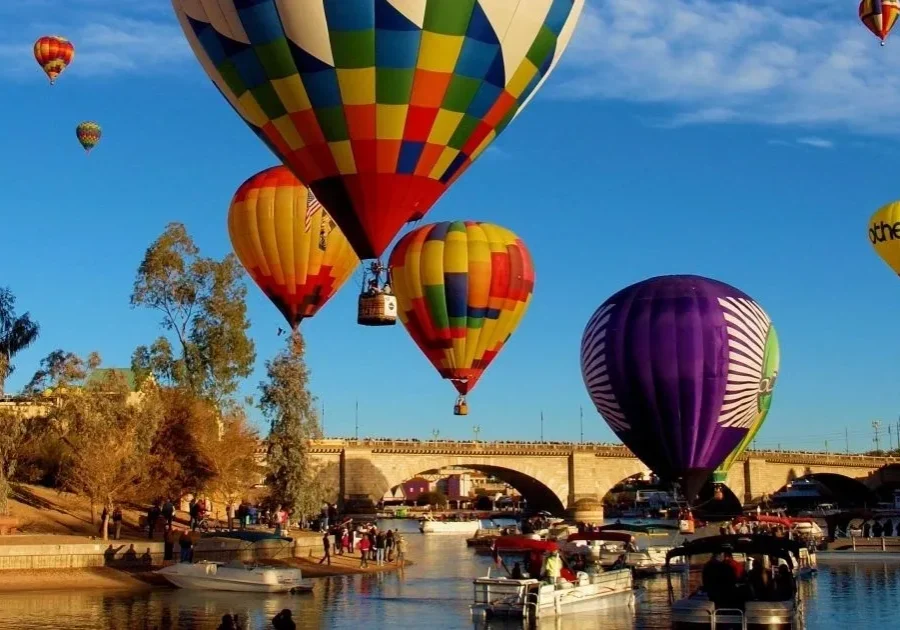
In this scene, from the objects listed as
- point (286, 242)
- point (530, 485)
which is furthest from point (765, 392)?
point (530, 485)

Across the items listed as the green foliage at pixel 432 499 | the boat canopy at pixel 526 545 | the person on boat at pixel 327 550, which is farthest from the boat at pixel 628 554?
the green foliage at pixel 432 499

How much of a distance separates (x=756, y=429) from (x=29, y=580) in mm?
27557

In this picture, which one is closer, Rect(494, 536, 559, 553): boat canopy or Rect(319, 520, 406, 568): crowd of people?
Rect(494, 536, 559, 553): boat canopy

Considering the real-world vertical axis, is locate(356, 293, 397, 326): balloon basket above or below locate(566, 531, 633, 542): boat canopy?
above

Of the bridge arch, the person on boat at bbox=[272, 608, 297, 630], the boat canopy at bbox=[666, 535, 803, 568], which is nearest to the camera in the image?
the person on boat at bbox=[272, 608, 297, 630]

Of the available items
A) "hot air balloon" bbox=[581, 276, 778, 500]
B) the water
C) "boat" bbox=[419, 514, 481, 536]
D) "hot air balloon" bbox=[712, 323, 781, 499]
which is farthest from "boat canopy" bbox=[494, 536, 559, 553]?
"boat" bbox=[419, 514, 481, 536]

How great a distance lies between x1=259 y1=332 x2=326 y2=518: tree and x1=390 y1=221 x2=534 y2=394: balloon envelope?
16.2ft

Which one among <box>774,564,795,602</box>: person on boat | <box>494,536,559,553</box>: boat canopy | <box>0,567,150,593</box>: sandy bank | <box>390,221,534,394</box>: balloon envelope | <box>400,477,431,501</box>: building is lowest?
<box>0,567,150,593</box>: sandy bank

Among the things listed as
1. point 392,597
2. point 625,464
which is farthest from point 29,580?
point 625,464

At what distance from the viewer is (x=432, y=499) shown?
568 feet

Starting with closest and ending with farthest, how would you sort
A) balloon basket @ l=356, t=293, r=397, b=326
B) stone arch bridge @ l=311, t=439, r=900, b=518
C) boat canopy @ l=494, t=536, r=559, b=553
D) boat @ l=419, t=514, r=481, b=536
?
boat canopy @ l=494, t=536, r=559, b=553
balloon basket @ l=356, t=293, r=397, b=326
stone arch bridge @ l=311, t=439, r=900, b=518
boat @ l=419, t=514, r=481, b=536

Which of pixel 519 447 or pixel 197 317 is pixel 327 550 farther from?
pixel 519 447

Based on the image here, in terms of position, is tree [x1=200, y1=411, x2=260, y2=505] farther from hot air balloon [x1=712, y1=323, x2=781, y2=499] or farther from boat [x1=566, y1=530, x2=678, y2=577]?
hot air balloon [x1=712, y1=323, x2=781, y2=499]

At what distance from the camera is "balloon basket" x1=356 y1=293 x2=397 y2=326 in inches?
1078
